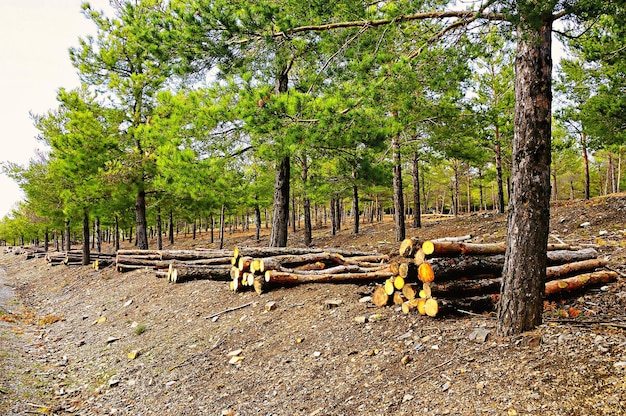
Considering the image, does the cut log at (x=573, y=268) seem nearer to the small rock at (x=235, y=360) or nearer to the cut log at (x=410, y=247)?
the cut log at (x=410, y=247)

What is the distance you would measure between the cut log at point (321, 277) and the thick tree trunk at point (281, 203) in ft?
12.8

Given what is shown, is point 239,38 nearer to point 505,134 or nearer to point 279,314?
point 279,314

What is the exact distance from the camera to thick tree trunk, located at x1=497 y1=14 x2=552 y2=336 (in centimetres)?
350

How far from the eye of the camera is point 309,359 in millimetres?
4527

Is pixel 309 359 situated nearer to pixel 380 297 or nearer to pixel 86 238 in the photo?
pixel 380 297

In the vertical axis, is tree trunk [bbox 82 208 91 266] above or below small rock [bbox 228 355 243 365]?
above

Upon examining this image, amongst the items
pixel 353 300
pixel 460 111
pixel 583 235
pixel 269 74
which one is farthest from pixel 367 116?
pixel 583 235

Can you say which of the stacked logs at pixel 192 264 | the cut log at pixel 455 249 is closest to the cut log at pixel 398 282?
the cut log at pixel 455 249

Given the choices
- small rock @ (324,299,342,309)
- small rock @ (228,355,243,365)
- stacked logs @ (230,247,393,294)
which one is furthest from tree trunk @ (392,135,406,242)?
small rock @ (228,355,243,365)

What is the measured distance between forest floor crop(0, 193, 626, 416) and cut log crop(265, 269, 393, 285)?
167 millimetres

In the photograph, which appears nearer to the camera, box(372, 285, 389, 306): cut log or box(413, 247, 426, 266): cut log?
box(413, 247, 426, 266): cut log

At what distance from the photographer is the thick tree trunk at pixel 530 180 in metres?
3.50

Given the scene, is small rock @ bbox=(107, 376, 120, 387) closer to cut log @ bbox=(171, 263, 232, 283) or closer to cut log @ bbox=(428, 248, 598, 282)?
cut log @ bbox=(171, 263, 232, 283)

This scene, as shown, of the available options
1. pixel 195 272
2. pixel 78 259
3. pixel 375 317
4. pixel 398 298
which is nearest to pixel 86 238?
pixel 78 259
